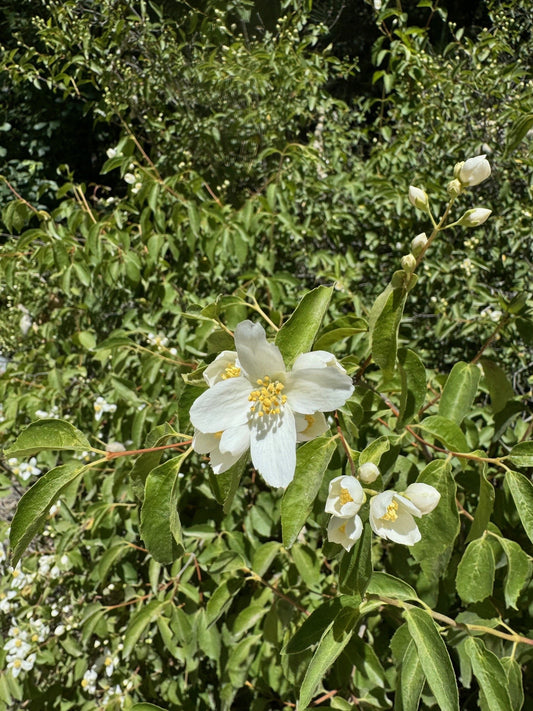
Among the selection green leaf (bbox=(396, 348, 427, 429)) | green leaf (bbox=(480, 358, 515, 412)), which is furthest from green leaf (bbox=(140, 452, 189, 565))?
green leaf (bbox=(480, 358, 515, 412))

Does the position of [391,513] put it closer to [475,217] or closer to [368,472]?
[368,472]

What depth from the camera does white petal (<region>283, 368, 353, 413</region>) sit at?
2.46ft

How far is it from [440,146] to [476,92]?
1.18 ft

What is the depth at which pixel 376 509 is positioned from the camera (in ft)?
2.60

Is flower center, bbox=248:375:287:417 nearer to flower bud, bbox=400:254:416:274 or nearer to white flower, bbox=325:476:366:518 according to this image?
white flower, bbox=325:476:366:518

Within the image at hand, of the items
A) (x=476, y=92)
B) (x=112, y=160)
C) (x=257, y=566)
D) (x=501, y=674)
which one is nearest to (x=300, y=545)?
(x=257, y=566)

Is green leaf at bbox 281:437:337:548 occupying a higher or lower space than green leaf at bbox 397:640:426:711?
higher

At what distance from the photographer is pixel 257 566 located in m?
1.42

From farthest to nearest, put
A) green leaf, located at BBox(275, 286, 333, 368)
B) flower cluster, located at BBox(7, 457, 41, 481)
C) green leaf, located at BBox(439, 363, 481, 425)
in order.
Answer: flower cluster, located at BBox(7, 457, 41, 481)
green leaf, located at BBox(439, 363, 481, 425)
green leaf, located at BBox(275, 286, 333, 368)

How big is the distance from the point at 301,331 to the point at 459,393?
1.62 feet

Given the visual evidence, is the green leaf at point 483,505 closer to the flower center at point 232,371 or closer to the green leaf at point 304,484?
the green leaf at point 304,484

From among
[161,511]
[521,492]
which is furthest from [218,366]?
[521,492]

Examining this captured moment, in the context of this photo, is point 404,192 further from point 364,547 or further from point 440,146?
point 364,547

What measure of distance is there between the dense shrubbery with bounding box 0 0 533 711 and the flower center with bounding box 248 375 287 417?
7cm
